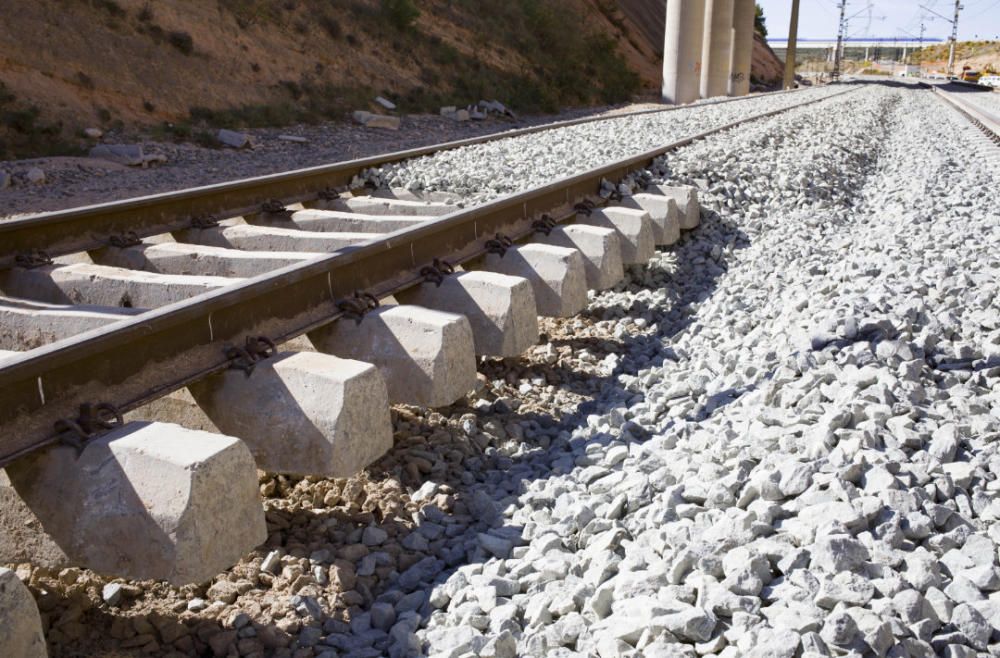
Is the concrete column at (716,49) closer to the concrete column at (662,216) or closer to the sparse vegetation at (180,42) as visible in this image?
the sparse vegetation at (180,42)

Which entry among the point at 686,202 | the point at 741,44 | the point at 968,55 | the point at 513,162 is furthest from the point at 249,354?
the point at 968,55

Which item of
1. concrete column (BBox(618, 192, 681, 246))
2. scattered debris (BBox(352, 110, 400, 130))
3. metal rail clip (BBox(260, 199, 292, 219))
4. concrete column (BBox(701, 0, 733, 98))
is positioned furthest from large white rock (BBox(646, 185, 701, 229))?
concrete column (BBox(701, 0, 733, 98))

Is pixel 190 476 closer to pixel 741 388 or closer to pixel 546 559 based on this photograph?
pixel 546 559

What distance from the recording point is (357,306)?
13.6ft

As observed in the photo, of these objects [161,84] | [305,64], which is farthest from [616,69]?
[161,84]

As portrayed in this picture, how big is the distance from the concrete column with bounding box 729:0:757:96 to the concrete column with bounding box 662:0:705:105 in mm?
18909

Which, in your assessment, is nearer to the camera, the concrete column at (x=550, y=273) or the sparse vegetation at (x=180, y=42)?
the concrete column at (x=550, y=273)

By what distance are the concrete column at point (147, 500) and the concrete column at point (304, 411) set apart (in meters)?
0.43

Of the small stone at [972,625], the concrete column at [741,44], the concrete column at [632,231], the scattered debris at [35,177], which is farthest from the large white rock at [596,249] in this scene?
the concrete column at [741,44]

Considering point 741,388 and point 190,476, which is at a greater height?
point 190,476

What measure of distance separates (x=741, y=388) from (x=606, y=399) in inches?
30.2

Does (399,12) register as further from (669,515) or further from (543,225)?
(669,515)

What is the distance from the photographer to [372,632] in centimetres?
291

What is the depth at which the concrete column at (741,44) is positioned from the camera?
55.7 m
